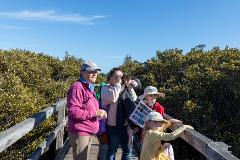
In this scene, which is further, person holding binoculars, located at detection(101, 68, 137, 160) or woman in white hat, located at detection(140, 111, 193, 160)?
person holding binoculars, located at detection(101, 68, 137, 160)

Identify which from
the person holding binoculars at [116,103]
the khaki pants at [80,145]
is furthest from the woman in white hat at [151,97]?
the khaki pants at [80,145]

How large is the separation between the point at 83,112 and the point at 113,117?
0.94 m

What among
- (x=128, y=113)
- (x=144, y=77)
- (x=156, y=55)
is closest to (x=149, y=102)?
(x=128, y=113)

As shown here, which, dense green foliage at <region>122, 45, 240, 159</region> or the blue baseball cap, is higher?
the blue baseball cap

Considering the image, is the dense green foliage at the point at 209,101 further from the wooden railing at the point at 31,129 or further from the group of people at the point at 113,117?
the group of people at the point at 113,117

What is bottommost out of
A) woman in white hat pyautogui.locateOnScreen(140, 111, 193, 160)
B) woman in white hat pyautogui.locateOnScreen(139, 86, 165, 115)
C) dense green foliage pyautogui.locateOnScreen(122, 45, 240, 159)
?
dense green foliage pyautogui.locateOnScreen(122, 45, 240, 159)

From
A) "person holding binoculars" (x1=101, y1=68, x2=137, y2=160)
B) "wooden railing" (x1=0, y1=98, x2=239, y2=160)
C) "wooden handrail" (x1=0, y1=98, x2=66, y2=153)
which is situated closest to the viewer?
"wooden railing" (x1=0, y1=98, x2=239, y2=160)

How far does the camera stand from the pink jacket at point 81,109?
16.1 feet

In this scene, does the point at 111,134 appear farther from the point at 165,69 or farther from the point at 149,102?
the point at 165,69

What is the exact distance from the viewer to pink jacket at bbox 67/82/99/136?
16.1 ft

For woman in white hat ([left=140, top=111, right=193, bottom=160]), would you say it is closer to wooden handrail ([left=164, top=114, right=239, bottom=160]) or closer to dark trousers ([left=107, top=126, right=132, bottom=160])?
wooden handrail ([left=164, top=114, right=239, bottom=160])

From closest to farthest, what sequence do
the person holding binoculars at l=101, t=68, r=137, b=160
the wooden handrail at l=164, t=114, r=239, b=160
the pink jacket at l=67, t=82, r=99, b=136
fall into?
the wooden handrail at l=164, t=114, r=239, b=160
the pink jacket at l=67, t=82, r=99, b=136
the person holding binoculars at l=101, t=68, r=137, b=160

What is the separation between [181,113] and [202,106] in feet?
2.28

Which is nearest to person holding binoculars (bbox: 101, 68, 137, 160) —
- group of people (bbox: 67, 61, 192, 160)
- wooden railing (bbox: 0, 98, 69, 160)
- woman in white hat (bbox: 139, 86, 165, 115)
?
group of people (bbox: 67, 61, 192, 160)
